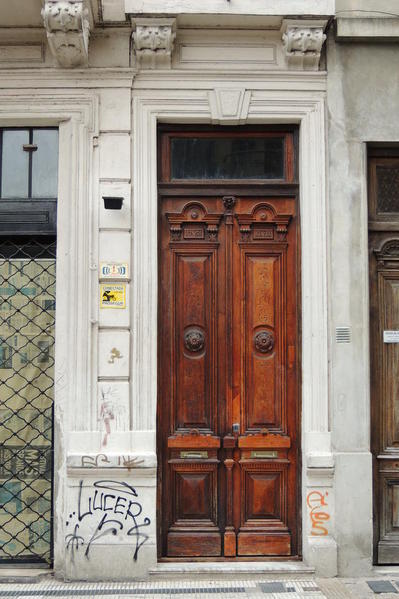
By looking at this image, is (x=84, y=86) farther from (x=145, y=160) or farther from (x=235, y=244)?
(x=235, y=244)

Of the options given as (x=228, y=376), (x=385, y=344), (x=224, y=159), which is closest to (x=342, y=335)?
(x=385, y=344)

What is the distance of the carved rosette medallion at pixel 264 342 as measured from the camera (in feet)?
20.3

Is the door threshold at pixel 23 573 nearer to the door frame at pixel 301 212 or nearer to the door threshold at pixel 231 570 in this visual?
the door threshold at pixel 231 570

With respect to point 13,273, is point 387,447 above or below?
below

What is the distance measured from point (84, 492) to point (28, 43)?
4.19 m

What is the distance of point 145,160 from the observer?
6.11 metres

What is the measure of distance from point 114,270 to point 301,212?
1.84 metres

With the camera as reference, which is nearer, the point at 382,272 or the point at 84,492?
the point at 84,492

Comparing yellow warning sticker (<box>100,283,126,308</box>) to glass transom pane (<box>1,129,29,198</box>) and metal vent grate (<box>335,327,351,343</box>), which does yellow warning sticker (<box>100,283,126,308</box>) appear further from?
metal vent grate (<box>335,327,351,343</box>)

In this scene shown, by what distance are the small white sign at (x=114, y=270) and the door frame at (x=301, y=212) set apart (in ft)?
0.33

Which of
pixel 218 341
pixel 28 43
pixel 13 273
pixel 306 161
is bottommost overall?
pixel 218 341

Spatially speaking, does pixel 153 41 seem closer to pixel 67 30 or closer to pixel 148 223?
pixel 67 30

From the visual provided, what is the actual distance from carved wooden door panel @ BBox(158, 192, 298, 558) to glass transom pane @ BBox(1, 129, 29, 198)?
4.45 ft

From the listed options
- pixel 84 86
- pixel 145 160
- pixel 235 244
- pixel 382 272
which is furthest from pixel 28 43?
pixel 382 272
